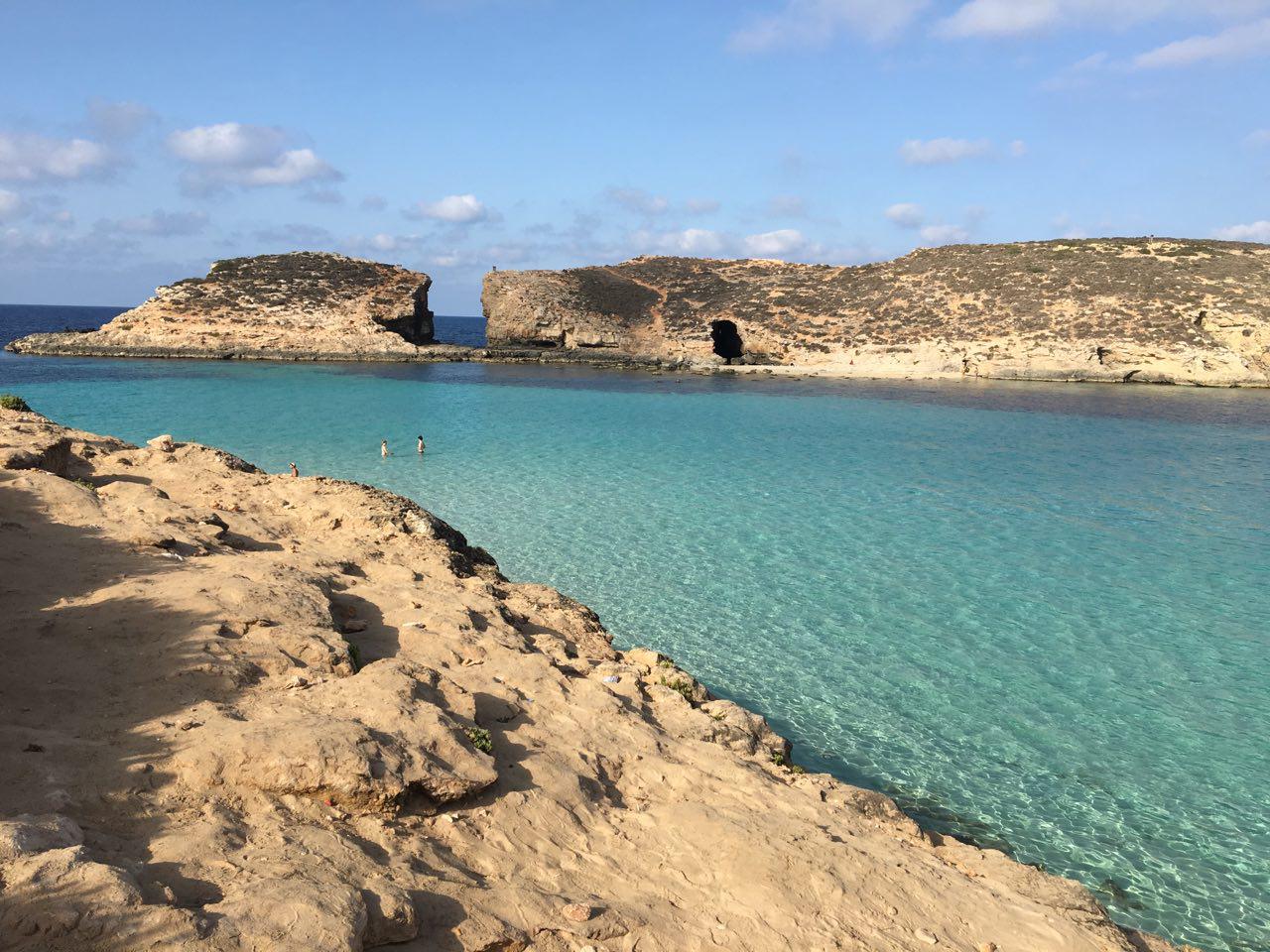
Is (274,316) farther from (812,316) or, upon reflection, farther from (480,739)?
(480,739)

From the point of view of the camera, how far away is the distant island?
63.1 metres

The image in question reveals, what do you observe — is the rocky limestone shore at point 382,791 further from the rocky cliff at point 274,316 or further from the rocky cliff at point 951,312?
the rocky cliff at point 274,316

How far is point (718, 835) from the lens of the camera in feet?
21.1

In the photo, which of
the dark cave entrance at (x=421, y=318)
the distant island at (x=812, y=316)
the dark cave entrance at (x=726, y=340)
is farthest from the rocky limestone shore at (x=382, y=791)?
the dark cave entrance at (x=421, y=318)

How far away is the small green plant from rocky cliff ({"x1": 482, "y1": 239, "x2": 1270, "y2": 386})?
201ft

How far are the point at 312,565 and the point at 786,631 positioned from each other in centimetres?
832

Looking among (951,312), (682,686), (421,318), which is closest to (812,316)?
(951,312)

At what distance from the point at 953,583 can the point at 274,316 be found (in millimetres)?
72747

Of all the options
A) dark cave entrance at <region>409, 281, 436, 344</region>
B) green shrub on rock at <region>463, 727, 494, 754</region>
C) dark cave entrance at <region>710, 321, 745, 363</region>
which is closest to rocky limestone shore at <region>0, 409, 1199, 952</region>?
green shrub on rock at <region>463, 727, 494, 754</region>

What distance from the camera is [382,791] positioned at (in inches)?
224

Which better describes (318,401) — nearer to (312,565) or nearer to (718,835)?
(312,565)

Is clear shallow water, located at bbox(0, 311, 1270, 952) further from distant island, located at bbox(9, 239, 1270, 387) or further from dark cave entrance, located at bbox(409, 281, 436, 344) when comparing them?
dark cave entrance, located at bbox(409, 281, 436, 344)

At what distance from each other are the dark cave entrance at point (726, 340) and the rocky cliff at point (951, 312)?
0.29m

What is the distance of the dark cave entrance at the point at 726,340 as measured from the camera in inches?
3002
